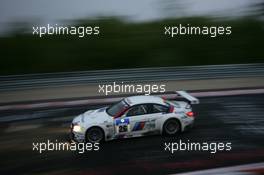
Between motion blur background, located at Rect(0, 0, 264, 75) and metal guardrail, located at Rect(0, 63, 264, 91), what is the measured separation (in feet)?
1.08

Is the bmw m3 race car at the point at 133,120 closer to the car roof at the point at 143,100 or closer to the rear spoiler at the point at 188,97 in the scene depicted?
the car roof at the point at 143,100

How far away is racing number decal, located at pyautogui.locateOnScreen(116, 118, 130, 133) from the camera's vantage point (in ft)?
30.1

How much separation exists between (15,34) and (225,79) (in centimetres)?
595

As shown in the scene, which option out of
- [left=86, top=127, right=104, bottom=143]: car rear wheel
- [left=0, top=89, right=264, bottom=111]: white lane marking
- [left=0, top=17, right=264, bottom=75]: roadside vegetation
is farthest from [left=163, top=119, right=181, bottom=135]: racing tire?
[left=0, top=17, right=264, bottom=75]: roadside vegetation

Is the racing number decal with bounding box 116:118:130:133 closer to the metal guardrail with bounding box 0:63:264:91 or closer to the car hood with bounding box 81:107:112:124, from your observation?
the car hood with bounding box 81:107:112:124

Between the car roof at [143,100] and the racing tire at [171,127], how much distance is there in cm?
48

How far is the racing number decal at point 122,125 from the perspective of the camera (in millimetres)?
9172

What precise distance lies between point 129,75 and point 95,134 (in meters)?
1.74

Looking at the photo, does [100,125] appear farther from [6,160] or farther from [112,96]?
[6,160]

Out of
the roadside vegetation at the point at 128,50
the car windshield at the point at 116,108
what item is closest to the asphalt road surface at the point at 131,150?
the car windshield at the point at 116,108

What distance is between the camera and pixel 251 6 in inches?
535

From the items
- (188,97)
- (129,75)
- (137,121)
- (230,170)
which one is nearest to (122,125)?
(137,121)

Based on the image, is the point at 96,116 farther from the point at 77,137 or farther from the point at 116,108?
the point at 77,137

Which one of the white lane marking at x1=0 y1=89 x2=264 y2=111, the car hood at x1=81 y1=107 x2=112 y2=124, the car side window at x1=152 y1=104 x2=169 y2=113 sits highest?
the white lane marking at x1=0 y1=89 x2=264 y2=111
